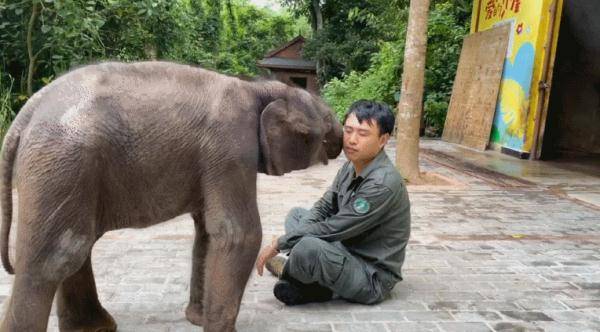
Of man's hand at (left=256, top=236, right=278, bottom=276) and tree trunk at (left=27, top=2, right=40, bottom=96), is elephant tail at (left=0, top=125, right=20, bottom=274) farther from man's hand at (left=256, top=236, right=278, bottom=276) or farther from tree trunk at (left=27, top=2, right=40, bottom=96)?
tree trunk at (left=27, top=2, right=40, bottom=96)

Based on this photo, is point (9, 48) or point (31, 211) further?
point (9, 48)

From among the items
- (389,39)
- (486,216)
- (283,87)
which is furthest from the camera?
(389,39)

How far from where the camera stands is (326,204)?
11.8 feet

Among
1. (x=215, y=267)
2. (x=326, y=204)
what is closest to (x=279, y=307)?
(x=326, y=204)

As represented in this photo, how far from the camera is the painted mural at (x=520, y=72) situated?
10.4m

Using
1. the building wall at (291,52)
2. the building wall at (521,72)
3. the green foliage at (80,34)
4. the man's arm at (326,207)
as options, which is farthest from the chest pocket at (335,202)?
the building wall at (291,52)

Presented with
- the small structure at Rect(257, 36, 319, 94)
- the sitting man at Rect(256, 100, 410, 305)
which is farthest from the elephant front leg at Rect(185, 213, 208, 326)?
the small structure at Rect(257, 36, 319, 94)

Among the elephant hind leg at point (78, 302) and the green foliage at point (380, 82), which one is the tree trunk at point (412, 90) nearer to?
the elephant hind leg at point (78, 302)

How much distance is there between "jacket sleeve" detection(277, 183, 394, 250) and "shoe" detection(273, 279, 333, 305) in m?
0.30

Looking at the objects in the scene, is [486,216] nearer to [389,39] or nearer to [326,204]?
[326,204]

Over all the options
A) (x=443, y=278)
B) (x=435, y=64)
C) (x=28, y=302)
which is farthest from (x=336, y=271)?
(x=435, y=64)

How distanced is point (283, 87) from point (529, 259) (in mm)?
2799

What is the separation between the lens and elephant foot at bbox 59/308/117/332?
2.72 m

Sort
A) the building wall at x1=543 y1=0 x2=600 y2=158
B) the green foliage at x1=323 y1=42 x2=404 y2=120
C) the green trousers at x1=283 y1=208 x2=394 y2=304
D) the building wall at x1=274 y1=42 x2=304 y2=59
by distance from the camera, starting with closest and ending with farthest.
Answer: the green trousers at x1=283 y1=208 x2=394 y2=304, the building wall at x1=543 y1=0 x2=600 y2=158, the green foliage at x1=323 y1=42 x2=404 y2=120, the building wall at x1=274 y1=42 x2=304 y2=59
